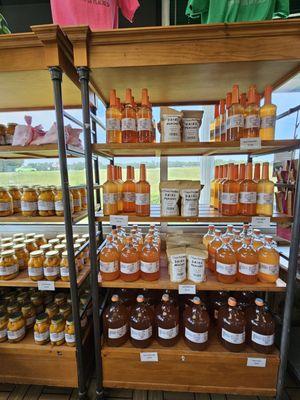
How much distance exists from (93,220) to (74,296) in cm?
44

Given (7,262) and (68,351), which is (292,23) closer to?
(7,262)

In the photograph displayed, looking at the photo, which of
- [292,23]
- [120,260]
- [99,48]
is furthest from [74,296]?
[292,23]

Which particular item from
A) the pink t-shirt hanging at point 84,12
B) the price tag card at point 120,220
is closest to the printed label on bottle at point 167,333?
the price tag card at point 120,220

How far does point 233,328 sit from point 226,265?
1.23 feet

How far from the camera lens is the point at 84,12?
1.04m

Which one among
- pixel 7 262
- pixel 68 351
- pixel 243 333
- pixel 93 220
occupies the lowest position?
pixel 68 351

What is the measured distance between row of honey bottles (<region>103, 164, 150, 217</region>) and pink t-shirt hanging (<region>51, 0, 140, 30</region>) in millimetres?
719

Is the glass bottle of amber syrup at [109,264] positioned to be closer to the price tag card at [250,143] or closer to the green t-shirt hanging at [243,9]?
the price tag card at [250,143]

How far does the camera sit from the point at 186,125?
1.11 meters

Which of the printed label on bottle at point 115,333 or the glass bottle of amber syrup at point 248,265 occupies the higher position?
the glass bottle of amber syrup at point 248,265

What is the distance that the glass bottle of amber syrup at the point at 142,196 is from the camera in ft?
3.76

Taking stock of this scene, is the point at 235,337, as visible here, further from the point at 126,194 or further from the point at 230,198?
the point at 126,194

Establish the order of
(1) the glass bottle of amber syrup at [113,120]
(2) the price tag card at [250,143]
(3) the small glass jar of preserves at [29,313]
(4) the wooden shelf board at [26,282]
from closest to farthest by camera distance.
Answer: (2) the price tag card at [250,143] < (1) the glass bottle of amber syrup at [113,120] < (4) the wooden shelf board at [26,282] < (3) the small glass jar of preserves at [29,313]

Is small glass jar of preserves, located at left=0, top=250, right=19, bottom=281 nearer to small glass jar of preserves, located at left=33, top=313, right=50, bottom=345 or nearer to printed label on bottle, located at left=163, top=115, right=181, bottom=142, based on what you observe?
small glass jar of preserves, located at left=33, top=313, right=50, bottom=345
